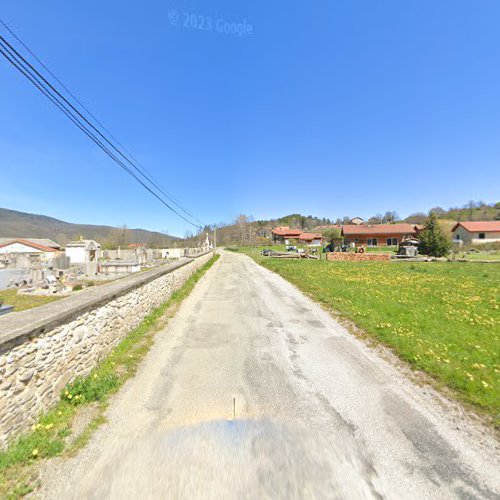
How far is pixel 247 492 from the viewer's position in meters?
2.33

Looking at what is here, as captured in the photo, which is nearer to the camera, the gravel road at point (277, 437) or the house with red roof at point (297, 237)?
the gravel road at point (277, 437)

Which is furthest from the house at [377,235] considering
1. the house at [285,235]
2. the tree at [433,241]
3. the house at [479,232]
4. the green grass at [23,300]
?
the green grass at [23,300]

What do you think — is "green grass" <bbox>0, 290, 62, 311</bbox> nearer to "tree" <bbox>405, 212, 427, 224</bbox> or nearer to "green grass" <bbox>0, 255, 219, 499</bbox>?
"green grass" <bbox>0, 255, 219, 499</bbox>

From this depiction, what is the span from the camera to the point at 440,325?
21.7ft

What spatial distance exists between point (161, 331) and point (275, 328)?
307cm

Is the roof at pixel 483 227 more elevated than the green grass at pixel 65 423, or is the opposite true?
the roof at pixel 483 227

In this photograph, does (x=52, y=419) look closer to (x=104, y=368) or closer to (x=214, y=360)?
(x=104, y=368)

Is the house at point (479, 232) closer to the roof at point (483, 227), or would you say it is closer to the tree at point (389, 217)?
the roof at point (483, 227)

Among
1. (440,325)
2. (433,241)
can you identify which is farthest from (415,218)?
(440,325)

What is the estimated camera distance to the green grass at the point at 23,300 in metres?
11.3

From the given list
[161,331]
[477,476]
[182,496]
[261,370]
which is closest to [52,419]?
[182,496]

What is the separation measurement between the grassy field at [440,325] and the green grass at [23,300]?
12.5 m

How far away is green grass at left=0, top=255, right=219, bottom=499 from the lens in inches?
98.5

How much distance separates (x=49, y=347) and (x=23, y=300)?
12.3 m
